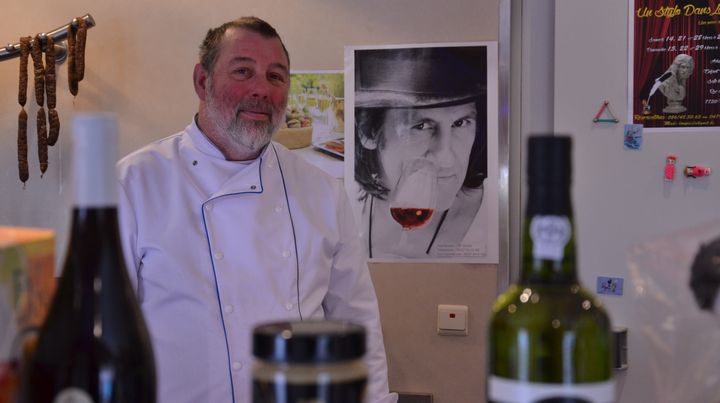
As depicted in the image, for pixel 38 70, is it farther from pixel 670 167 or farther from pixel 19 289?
pixel 19 289

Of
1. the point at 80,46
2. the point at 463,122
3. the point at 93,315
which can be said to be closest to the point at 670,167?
the point at 463,122

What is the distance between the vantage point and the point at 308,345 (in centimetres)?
45

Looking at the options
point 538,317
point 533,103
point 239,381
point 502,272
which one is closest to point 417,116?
point 533,103

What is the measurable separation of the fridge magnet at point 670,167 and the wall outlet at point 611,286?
0.31m

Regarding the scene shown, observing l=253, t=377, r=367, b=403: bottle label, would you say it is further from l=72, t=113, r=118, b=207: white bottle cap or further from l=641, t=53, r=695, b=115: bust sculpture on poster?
l=641, t=53, r=695, b=115: bust sculpture on poster

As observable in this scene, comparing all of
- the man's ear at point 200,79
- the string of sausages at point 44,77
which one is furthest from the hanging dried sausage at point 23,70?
the man's ear at point 200,79

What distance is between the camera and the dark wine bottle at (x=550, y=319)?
1.65ft

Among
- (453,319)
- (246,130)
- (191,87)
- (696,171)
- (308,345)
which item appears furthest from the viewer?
(191,87)

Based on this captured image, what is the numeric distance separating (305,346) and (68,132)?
93.9 inches

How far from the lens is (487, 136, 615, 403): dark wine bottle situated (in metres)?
0.50

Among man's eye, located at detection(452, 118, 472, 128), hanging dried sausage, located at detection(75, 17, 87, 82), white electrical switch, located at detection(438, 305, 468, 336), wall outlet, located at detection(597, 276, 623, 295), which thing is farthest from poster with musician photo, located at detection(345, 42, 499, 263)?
hanging dried sausage, located at detection(75, 17, 87, 82)

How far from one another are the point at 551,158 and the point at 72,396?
341 mm

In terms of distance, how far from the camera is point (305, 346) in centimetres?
45

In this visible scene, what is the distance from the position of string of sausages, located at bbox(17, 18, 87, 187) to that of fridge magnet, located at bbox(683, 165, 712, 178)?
71.0 inches
